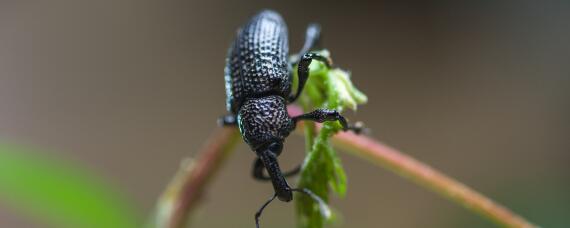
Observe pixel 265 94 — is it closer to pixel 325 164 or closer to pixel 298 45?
pixel 325 164

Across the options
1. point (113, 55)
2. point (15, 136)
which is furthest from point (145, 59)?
point (15, 136)

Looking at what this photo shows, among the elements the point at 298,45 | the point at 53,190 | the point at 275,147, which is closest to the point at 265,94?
the point at 275,147

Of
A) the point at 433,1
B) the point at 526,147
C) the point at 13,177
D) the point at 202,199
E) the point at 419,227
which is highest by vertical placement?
the point at 433,1

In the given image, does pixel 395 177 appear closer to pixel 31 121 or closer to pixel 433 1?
pixel 433 1

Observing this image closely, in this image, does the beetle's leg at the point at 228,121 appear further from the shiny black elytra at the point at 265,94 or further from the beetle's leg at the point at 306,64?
the beetle's leg at the point at 306,64

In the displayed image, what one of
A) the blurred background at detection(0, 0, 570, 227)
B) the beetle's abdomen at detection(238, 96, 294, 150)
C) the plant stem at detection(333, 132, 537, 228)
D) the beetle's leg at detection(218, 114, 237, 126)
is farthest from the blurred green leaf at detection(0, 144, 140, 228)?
the blurred background at detection(0, 0, 570, 227)

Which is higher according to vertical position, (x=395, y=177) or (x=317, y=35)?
(x=317, y=35)

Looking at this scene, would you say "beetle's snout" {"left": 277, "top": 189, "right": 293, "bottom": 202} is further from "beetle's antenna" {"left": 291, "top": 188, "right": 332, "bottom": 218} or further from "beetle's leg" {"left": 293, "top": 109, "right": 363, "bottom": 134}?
"beetle's leg" {"left": 293, "top": 109, "right": 363, "bottom": 134}
